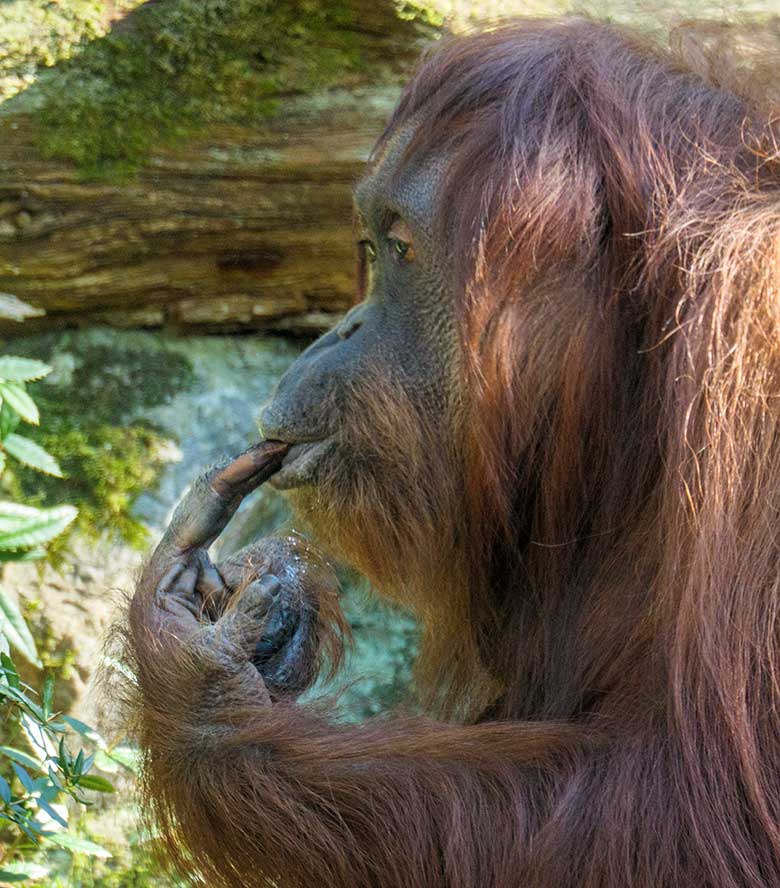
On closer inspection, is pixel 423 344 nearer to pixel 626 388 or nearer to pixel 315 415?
pixel 315 415

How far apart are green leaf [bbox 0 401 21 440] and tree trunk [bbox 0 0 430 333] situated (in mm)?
1129

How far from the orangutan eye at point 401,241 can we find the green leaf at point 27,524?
27.5 inches

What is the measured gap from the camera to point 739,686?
5.53ft

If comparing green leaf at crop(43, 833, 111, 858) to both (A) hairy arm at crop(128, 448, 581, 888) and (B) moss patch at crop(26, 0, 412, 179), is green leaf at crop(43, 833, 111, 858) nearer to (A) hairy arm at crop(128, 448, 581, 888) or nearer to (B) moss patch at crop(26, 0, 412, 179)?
(A) hairy arm at crop(128, 448, 581, 888)

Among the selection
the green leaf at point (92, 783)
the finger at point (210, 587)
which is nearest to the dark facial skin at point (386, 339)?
the finger at point (210, 587)

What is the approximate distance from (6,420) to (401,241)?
30.5 inches

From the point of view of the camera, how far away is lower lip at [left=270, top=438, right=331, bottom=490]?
2.19 metres

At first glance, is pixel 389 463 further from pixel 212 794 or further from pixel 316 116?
pixel 316 116

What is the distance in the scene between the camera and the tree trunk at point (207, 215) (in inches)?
129

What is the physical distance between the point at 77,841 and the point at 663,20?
2085mm

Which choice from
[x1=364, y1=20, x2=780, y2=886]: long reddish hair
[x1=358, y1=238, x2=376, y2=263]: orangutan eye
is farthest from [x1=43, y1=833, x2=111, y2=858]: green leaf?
[x1=358, y1=238, x2=376, y2=263]: orangutan eye

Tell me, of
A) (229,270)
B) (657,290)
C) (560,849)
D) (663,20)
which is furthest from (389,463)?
(229,270)

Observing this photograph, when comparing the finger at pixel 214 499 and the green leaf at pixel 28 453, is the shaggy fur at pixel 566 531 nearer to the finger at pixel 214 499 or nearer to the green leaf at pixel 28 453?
the finger at pixel 214 499

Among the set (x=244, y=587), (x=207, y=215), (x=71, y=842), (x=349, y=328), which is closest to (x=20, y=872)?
(x=71, y=842)
